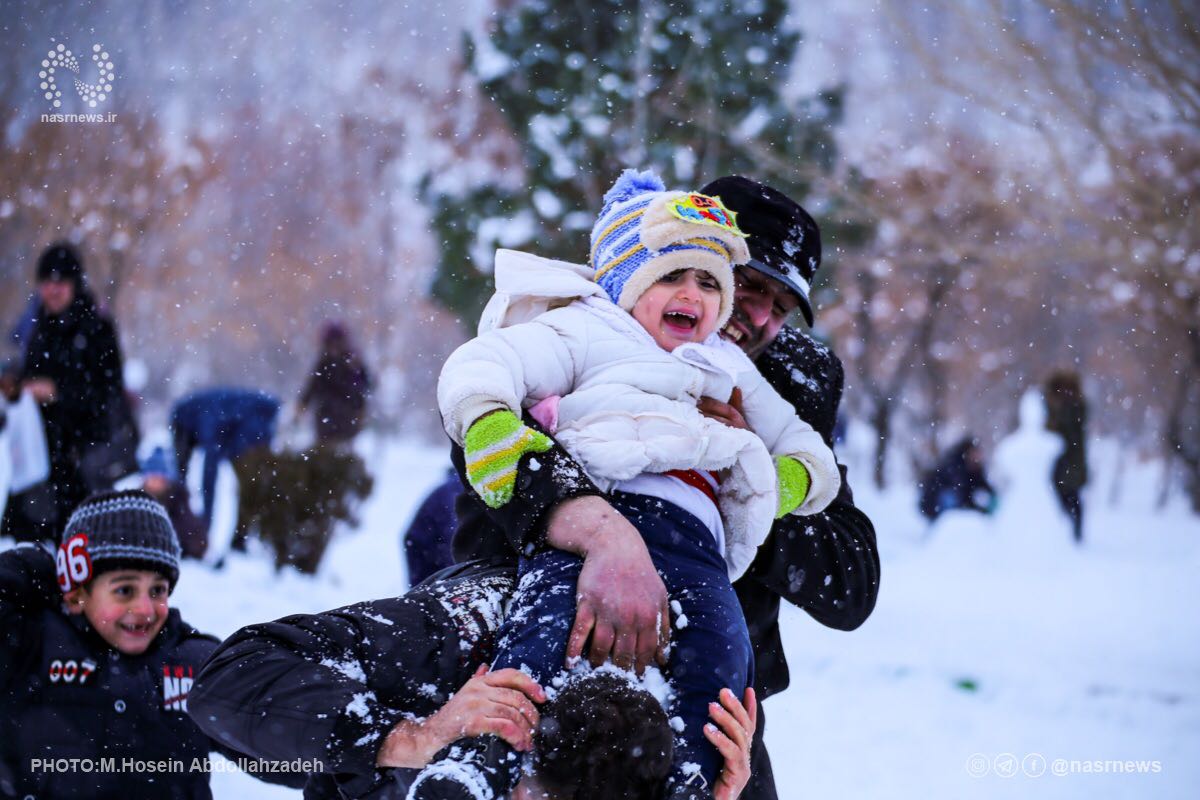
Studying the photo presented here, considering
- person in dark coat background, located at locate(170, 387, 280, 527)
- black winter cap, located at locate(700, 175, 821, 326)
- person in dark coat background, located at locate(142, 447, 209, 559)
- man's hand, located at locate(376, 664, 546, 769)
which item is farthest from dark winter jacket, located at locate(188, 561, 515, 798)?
person in dark coat background, located at locate(170, 387, 280, 527)

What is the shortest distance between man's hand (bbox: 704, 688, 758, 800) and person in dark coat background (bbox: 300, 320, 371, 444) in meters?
9.94

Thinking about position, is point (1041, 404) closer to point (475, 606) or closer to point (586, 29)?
point (586, 29)

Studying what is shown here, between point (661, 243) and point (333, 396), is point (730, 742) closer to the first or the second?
point (661, 243)

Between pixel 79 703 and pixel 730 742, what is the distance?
2.14 m

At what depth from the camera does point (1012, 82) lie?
8.03 meters

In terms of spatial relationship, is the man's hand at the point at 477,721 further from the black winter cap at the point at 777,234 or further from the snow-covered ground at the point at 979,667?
the snow-covered ground at the point at 979,667

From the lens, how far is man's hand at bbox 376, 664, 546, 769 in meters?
1.49

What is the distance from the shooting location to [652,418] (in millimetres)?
1940

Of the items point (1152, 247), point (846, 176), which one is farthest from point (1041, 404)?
point (1152, 247)

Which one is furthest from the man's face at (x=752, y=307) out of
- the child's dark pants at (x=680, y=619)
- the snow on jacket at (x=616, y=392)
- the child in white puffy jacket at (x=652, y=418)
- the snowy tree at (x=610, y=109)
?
the snowy tree at (x=610, y=109)

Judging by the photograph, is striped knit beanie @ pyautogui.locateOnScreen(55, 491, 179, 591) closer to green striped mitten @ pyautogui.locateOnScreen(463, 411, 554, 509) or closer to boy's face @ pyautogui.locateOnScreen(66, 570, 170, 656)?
boy's face @ pyautogui.locateOnScreen(66, 570, 170, 656)

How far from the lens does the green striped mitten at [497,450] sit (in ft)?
5.71

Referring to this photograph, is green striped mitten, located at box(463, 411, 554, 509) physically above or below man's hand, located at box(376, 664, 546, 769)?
above

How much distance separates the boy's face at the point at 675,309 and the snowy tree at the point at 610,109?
1064 cm
